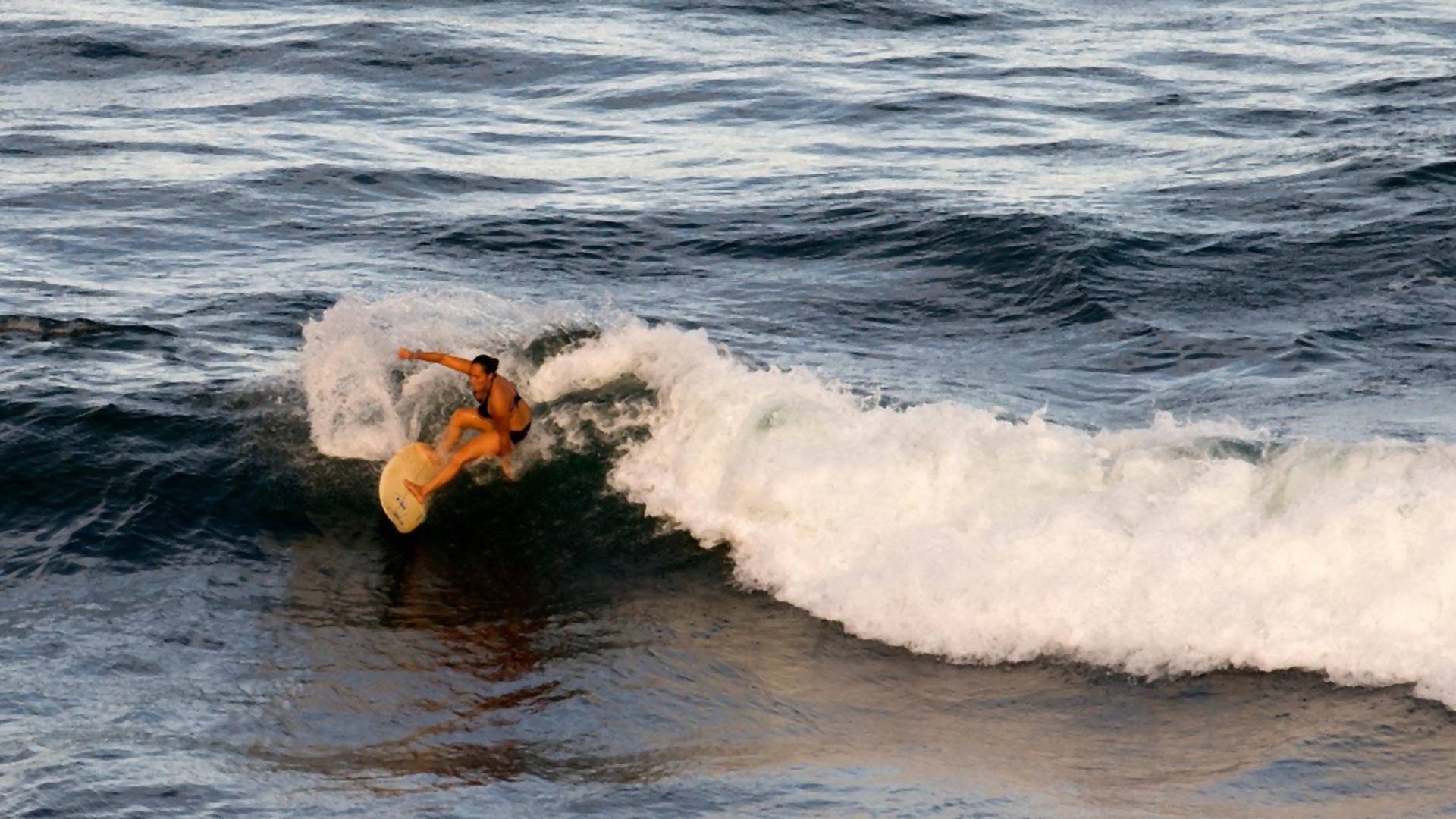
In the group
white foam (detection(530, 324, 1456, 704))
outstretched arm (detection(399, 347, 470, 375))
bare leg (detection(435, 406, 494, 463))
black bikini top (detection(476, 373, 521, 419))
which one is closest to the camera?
white foam (detection(530, 324, 1456, 704))

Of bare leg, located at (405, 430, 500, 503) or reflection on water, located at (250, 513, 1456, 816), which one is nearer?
reflection on water, located at (250, 513, 1456, 816)

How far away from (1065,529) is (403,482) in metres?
4.26

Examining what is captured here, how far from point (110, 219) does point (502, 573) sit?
9664 millimetres

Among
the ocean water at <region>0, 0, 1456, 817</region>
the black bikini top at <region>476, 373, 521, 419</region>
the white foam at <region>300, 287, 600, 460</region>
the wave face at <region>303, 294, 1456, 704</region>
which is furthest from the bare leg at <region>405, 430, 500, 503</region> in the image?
the white foam at <region>300, 287, 600, 460</region>

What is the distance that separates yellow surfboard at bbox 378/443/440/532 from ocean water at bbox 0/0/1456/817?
0.75 ft

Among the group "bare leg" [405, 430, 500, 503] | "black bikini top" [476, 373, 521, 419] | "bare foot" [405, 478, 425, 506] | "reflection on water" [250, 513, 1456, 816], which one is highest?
"black bikini top" [476, 373, 521, 419]

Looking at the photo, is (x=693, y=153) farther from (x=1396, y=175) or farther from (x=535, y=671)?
(x=535, y=671)

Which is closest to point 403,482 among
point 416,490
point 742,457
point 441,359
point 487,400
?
point 416,490

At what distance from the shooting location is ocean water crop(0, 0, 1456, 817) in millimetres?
9141

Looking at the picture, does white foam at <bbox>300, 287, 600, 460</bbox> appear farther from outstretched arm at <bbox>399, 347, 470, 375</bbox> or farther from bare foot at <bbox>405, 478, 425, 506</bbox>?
outstretched arm at <bbox>399, 347, 470, 375</bbox>

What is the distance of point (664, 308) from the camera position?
57.1 ft

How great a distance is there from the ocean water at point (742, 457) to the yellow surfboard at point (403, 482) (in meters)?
0.23

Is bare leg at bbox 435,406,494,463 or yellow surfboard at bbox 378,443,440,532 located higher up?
bare leg at bbox 435,406,494,463

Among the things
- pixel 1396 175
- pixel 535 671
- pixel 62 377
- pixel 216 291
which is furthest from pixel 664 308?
pixel 1396 175
